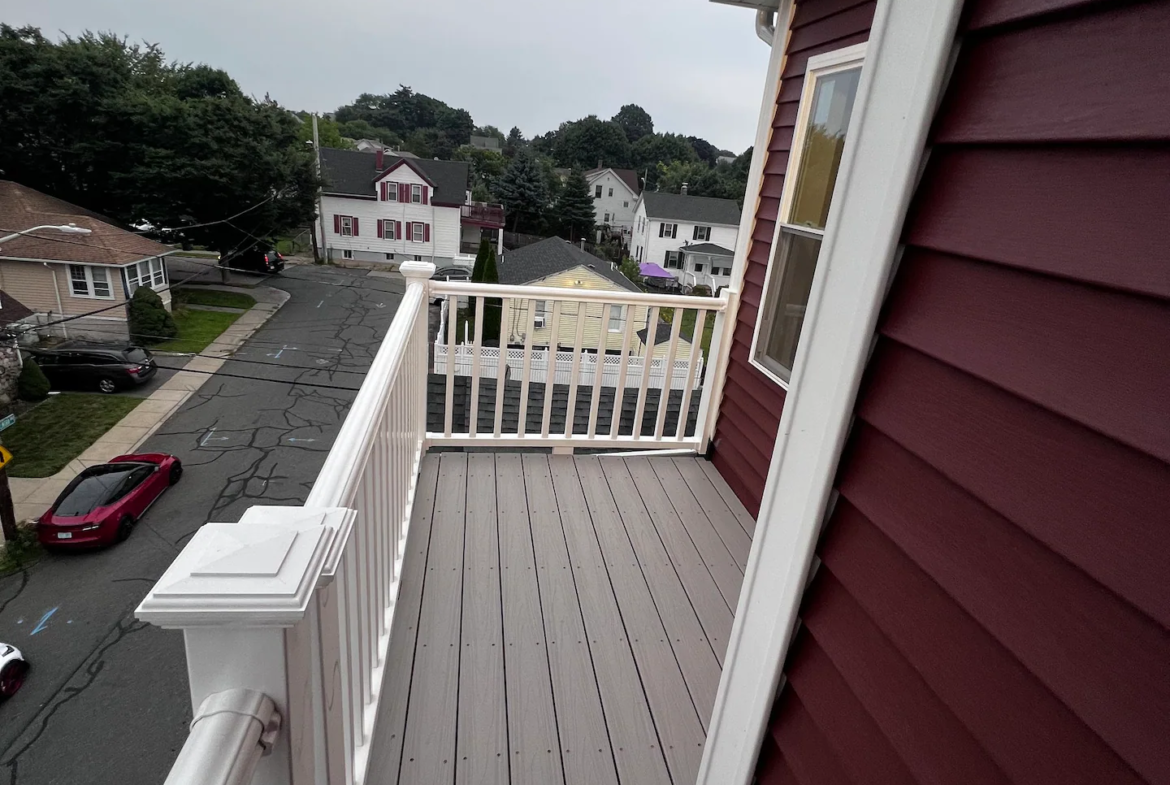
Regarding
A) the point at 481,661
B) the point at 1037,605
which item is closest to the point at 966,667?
the point at 1037,605

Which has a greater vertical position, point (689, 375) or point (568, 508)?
point (689, 375)

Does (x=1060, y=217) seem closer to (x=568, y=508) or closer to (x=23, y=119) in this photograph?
(x=568, y=508)

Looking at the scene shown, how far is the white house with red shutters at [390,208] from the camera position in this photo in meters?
24.0

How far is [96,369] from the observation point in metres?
11.5

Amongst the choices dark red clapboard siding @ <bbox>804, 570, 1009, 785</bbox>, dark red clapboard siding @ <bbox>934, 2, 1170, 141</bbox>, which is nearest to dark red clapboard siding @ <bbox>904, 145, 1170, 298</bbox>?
dark red clapboard siding @ <bbox>934, 2, 1170, 141</bbox>

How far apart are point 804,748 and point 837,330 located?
28.9 inches

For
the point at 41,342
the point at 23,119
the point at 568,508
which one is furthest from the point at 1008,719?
the point at 23,119

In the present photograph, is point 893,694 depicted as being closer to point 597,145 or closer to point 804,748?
point 804,748

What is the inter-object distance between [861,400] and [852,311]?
140mm

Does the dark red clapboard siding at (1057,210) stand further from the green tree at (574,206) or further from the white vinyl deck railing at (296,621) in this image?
the green tree at (574,206)

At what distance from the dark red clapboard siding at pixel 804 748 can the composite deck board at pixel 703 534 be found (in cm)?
111

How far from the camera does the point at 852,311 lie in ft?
2.89

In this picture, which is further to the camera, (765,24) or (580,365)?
(580,365)

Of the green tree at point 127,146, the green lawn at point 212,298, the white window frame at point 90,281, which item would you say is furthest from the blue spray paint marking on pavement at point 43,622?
the green tree at point 127,146
